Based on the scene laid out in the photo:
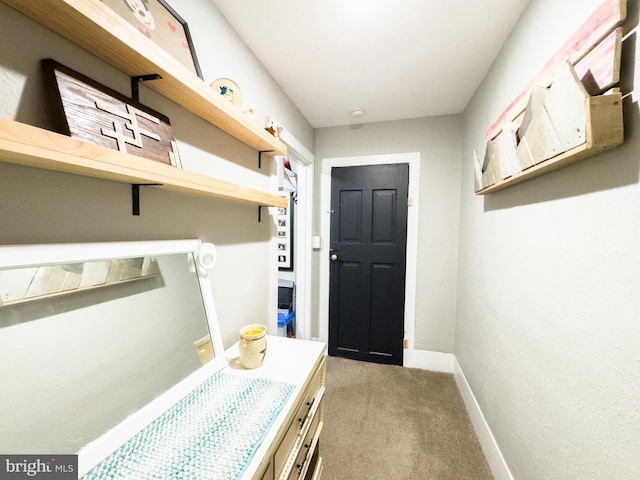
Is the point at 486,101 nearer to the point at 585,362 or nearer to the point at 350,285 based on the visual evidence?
the point at 585,362

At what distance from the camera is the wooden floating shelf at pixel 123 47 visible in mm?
547

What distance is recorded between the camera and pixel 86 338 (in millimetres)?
667

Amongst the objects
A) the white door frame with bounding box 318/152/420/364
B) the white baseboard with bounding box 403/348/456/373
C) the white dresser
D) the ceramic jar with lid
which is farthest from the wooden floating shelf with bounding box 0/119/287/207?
the white baseboard with bounding box 403/348/456/373

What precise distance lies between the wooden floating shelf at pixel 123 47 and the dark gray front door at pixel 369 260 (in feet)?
5.35

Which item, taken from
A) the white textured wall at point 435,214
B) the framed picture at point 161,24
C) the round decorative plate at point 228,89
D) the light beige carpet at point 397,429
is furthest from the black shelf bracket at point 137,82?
the white textured wall at point 435,214

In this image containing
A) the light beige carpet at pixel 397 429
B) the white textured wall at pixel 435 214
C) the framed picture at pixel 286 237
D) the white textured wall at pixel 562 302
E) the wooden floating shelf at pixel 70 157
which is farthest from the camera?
the framed picture at pixel 286 237

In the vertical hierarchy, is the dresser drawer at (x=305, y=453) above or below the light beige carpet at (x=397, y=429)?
above

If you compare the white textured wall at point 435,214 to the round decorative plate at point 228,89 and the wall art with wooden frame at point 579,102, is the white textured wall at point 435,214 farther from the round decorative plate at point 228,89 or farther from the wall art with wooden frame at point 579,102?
the round decorative plate at point 228,89

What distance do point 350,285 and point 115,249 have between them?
83.6 inches

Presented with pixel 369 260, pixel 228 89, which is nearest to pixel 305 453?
pixel 228 89

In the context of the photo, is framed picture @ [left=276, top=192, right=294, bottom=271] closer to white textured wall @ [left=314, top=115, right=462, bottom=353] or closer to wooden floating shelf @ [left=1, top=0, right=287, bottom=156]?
white textured wall @ [left=314, top=115, right=462, bottom=353]

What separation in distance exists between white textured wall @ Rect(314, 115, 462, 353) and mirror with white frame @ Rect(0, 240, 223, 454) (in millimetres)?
2076

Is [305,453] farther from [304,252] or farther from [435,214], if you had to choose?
[435,214]

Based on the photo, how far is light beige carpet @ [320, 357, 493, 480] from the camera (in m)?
1.41
